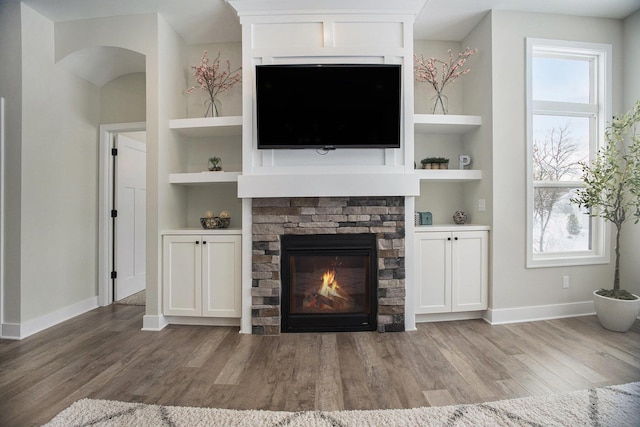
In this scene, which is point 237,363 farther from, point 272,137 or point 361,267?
point 272,137

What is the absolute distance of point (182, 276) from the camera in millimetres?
2779

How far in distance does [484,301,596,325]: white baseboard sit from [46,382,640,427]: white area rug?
1.13 m

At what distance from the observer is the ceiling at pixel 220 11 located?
8.81ft

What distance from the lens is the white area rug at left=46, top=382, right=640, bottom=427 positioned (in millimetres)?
1518

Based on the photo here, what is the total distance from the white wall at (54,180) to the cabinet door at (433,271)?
3.51m

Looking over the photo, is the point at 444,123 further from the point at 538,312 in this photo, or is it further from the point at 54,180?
the point at 54,180

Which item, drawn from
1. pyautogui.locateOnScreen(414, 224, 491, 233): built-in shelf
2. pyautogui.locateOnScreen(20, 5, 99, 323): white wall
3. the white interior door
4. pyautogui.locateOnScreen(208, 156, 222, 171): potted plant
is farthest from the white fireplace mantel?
the white interior door

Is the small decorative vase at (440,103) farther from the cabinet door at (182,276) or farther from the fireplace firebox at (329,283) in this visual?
the cabinet door at (182,276)

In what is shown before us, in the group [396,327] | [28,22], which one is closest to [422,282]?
[396,327]

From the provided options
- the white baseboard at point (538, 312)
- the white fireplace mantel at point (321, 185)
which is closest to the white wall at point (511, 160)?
the white baseboard at point (538, 312)

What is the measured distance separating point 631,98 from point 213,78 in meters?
4.17

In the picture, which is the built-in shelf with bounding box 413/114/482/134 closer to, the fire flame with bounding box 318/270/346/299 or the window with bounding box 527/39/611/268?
the window with bounding box 527/39/611/268

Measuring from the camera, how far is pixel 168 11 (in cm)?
276

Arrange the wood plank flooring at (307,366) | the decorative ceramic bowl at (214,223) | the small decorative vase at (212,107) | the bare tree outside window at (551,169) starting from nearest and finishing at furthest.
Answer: the wood plank flooring at (307,366)
the decorative ceramic bowl at (214,223)
the bare tree outside window at (551,169)
the small decorative vase at (212,107)
